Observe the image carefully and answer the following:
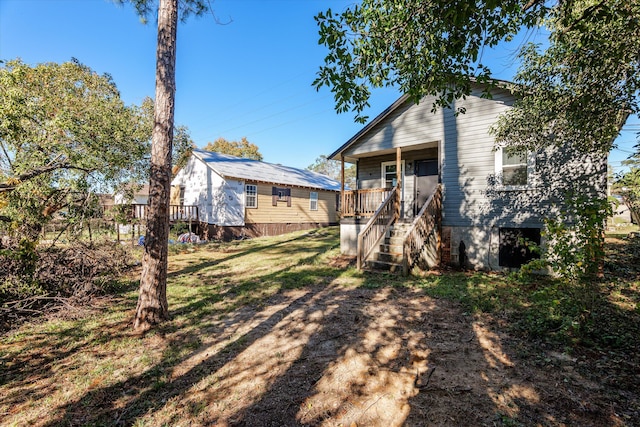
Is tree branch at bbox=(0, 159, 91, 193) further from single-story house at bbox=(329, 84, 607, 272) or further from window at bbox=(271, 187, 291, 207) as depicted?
window at bbox=(271, 187, 291, 207)

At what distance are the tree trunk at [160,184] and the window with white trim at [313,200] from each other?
1676 cm

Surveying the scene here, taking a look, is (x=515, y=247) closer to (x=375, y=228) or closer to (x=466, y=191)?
(x=466, y=191)

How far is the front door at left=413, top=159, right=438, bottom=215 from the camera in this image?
401 inches

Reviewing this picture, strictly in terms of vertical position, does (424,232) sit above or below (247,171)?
below

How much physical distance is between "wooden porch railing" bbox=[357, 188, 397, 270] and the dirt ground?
11.3ft

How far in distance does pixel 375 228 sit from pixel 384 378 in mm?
5976

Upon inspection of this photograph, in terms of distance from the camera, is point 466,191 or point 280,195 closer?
point 466,191

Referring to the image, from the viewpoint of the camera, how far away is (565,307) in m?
4.50

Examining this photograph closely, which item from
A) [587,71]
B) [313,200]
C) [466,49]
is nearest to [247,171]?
[313,200]

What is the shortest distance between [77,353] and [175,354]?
51.9 inches

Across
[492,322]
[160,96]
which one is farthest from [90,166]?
[492,322]

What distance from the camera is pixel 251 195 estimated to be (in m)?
17.4

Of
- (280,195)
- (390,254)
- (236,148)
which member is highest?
(236,148)

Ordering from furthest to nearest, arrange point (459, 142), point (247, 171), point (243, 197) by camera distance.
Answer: point (247, 171)
point (243, 197)
point (459, 142)
